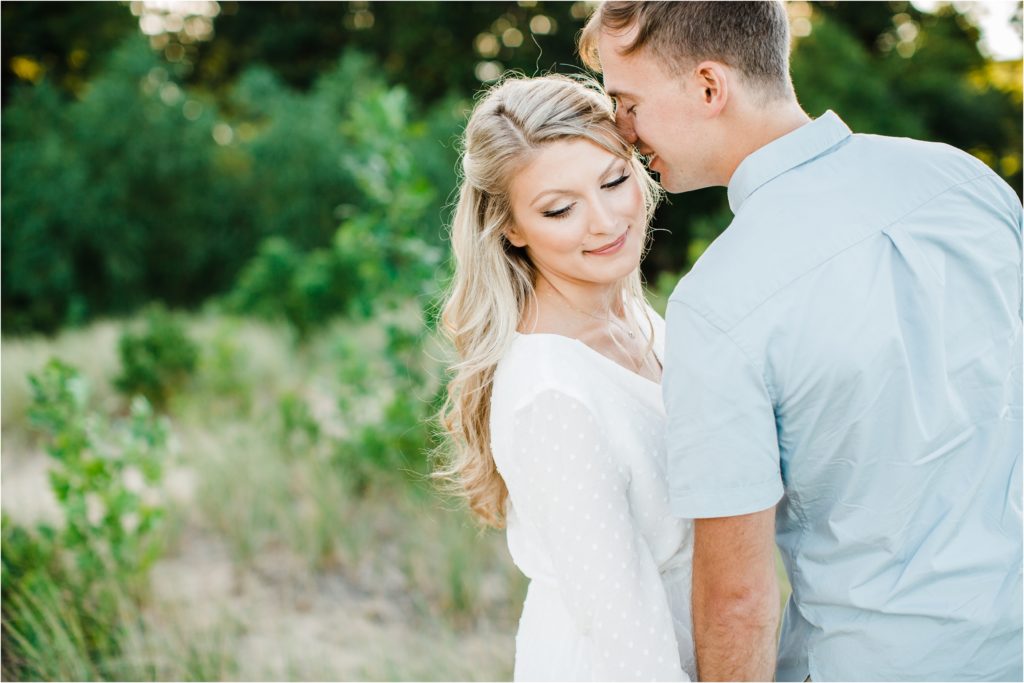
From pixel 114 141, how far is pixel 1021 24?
12.1 meters

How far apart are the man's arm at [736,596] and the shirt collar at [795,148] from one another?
0.66 metres

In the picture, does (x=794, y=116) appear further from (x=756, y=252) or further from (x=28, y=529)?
(x=28, y=529)

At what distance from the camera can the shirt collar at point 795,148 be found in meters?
1.67

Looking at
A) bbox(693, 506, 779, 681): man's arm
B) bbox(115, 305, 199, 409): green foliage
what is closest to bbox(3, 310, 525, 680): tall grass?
bbox(115, 305, 199, 409): green foliage

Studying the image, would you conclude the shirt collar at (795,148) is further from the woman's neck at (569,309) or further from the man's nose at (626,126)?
the woman's neck at (569,309)

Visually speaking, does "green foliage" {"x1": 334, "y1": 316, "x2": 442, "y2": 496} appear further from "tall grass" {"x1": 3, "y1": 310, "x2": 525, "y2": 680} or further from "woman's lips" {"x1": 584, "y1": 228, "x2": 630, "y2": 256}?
"woman's lips" {"x1": 584, "y1": 228, "x2": 630, "y2": 256}

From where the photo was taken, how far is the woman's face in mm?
2002

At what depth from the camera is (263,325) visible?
9656 millimetres

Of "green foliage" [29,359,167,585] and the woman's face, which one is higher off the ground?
the woman's face

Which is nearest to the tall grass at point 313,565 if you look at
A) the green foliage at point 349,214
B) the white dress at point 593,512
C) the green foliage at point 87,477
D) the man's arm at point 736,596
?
the green foliage at point 87,477

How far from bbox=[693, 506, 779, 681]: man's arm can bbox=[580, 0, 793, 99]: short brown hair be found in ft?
2.89

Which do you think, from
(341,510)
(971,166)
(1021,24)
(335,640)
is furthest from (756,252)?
(1021,24)

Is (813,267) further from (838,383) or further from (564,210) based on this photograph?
(564,210)

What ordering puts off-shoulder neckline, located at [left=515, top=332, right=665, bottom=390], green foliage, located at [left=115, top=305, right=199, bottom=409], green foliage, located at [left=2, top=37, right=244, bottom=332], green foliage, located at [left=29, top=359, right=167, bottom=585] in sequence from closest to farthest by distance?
off-shoulder neckline, located at [left=515, top=332, right=665, bottom=390]
green foliage, located at [left=29, top=359, right=167, bottom=585]
green foliage, located at [left=115, top=305, right=199, bottom=409]
green foliage, located at [left=2, top=37, right=244, bottom=332]
